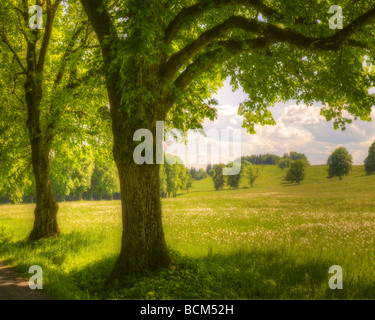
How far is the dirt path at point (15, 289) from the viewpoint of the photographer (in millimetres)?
6858

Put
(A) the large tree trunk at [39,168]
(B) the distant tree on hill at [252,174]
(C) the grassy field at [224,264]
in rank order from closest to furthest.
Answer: (C) the grassy field at [224,264] → (A) the large tree trunk at [39,168] → (B) the distant tree on hill at [252,174]

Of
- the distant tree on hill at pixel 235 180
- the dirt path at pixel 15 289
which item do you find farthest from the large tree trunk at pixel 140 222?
the distant tree on hill at pixel 235 180

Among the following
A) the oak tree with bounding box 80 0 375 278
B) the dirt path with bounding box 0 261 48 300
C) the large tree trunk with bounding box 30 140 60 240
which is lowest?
the dirt path with bounding box 0 261 48 300

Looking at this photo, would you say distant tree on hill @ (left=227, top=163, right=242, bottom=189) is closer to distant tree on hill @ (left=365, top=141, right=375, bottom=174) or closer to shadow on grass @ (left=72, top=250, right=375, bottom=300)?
distant tree on hill @ (left=365, top=141, right=375, bottom=174)

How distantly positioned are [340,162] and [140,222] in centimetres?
8704

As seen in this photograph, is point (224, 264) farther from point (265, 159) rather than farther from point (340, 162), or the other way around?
point (265, 159)

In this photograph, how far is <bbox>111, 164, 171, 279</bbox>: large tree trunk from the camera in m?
7.39

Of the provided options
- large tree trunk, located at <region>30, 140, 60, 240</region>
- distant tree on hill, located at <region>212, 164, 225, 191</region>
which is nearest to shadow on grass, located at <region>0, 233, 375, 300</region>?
large tree trunk, located at <region>30, 140, 60, 240</region>

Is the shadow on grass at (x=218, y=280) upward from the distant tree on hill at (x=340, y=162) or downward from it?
downward

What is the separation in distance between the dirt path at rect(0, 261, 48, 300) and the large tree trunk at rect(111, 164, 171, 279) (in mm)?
1936

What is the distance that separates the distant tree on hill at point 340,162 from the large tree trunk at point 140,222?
8467cm

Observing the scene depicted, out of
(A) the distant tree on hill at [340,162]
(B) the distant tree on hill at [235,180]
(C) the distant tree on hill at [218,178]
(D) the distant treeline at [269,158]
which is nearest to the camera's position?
(A) the distant tree on hill at [340,162]

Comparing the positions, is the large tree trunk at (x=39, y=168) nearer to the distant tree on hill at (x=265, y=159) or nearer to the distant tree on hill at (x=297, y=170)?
the distant tree on hill at (x=297, y=170)

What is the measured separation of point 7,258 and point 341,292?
463 inches
